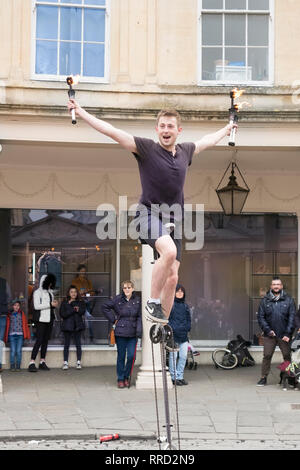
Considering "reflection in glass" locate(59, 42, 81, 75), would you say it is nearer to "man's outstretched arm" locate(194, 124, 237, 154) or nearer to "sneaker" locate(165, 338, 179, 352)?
"man's outstretched arm" locate(194, 124, 237, 154)

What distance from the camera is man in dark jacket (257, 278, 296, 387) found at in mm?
11328

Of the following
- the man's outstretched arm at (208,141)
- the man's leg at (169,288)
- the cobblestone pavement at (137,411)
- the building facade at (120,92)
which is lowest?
the cobblestone pavement at (137,411)

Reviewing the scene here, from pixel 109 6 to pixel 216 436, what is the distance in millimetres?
6757

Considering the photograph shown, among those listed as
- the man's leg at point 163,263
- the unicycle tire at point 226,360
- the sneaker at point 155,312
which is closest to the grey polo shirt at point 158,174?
the man's leg at point 163,263

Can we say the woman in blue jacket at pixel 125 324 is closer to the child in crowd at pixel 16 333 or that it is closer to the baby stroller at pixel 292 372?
the child in crowd at pixel 16 333

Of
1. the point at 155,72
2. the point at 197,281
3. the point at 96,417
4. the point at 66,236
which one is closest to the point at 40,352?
the point at 66,236

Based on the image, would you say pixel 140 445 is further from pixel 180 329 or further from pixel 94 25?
pixel 94 25

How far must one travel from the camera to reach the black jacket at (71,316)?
12.8 meters

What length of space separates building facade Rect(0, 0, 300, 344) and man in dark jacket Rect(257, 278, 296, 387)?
7.76ft

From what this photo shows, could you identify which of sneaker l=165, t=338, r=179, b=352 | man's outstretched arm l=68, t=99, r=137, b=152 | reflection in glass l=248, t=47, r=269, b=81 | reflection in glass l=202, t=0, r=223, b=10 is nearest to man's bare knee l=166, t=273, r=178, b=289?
sneaker l=165, t=338, r=179, b=352

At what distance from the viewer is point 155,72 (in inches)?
436

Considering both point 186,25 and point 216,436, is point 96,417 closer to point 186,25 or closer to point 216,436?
point 216,436

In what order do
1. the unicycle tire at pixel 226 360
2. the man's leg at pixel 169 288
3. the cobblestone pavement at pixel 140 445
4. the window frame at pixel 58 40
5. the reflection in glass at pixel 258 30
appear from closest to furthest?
the man's leg at pixel 169 288
the cobblestone pavement at pixel 140 445
the window frame at pixel 58 40
the reflection in glass at pixel 258 30
the unicycle tire at pixel 226 360

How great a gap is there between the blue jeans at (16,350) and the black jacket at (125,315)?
2.34 metres
